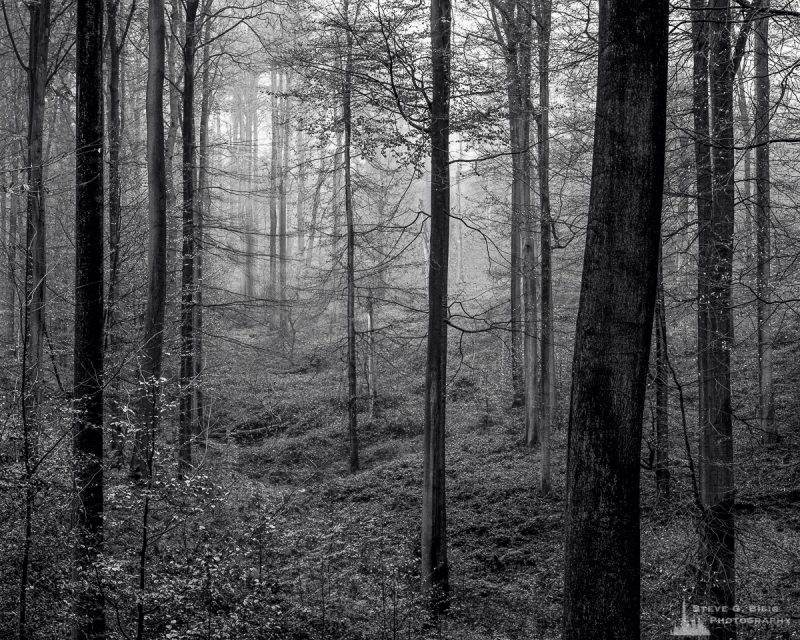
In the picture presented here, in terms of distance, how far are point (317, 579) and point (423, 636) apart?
5.36 ft

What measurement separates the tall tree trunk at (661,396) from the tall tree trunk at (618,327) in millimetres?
4188

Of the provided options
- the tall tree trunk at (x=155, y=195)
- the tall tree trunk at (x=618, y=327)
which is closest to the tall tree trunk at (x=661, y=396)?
the tall tree trunk at (x=618, y=327)

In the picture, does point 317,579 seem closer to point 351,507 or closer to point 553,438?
point 351,507

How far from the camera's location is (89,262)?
22.4 ft

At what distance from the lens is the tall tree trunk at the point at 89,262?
6.50 meters

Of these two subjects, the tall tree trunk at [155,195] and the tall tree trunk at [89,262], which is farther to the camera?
the tall tree trunk at [155,195]

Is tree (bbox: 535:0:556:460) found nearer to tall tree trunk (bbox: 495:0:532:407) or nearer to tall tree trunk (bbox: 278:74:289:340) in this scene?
tall tree trunk (bbox: 495:0:532:407)

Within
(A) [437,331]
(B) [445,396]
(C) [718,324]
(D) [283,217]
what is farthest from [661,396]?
(D) [283,217]

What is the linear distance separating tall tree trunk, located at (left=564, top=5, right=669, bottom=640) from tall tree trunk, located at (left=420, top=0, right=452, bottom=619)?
5189 millimetres

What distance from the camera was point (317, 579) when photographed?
8477 mm

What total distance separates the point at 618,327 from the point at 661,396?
302 inches

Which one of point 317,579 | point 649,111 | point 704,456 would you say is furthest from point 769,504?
point 649,111

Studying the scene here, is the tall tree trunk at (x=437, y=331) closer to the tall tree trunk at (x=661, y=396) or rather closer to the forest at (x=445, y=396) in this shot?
the forest at (x=445, y=396)

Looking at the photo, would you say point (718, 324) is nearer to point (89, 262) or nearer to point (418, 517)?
point (418, 517)
